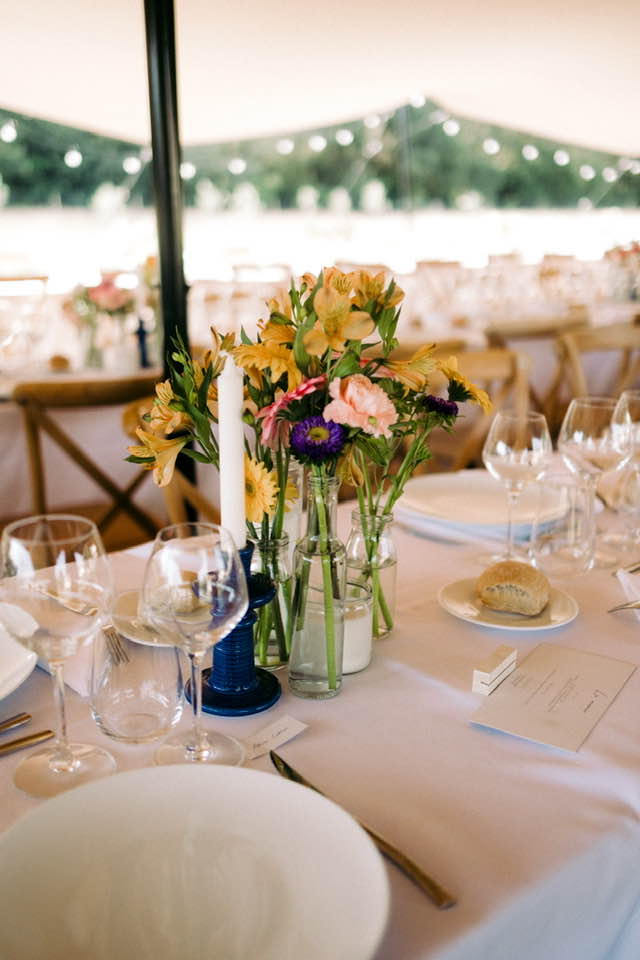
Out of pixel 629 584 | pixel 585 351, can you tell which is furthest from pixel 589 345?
pixel 629 584

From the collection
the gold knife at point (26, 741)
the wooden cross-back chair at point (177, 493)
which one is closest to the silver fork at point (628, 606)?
the gold knife at point (26, 741)

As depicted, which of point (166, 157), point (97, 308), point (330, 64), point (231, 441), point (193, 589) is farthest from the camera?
point (330, 64)

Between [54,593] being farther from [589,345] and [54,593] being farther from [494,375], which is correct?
[589,345]

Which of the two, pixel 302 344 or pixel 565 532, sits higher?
pixel 302 344

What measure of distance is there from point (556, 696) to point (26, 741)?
519mm

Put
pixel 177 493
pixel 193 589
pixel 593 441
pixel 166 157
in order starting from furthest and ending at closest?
pixel 166 157
pixel 177 493
pixel 593 441
pixel 193 589

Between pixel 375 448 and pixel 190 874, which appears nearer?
pixel 190 874

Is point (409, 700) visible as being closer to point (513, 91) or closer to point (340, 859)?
point (340, 859)

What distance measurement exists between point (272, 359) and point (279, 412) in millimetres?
51

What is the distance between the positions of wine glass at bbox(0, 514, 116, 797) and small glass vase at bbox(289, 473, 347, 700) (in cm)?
22

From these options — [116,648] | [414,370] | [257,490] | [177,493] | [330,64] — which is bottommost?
[177,493]

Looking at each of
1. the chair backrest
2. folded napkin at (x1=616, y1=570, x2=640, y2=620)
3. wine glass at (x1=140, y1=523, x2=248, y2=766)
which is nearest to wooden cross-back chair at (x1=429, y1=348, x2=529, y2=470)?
the chair backrest

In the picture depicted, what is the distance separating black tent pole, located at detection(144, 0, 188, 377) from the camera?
207cm

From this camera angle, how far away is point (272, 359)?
0.83 metres
